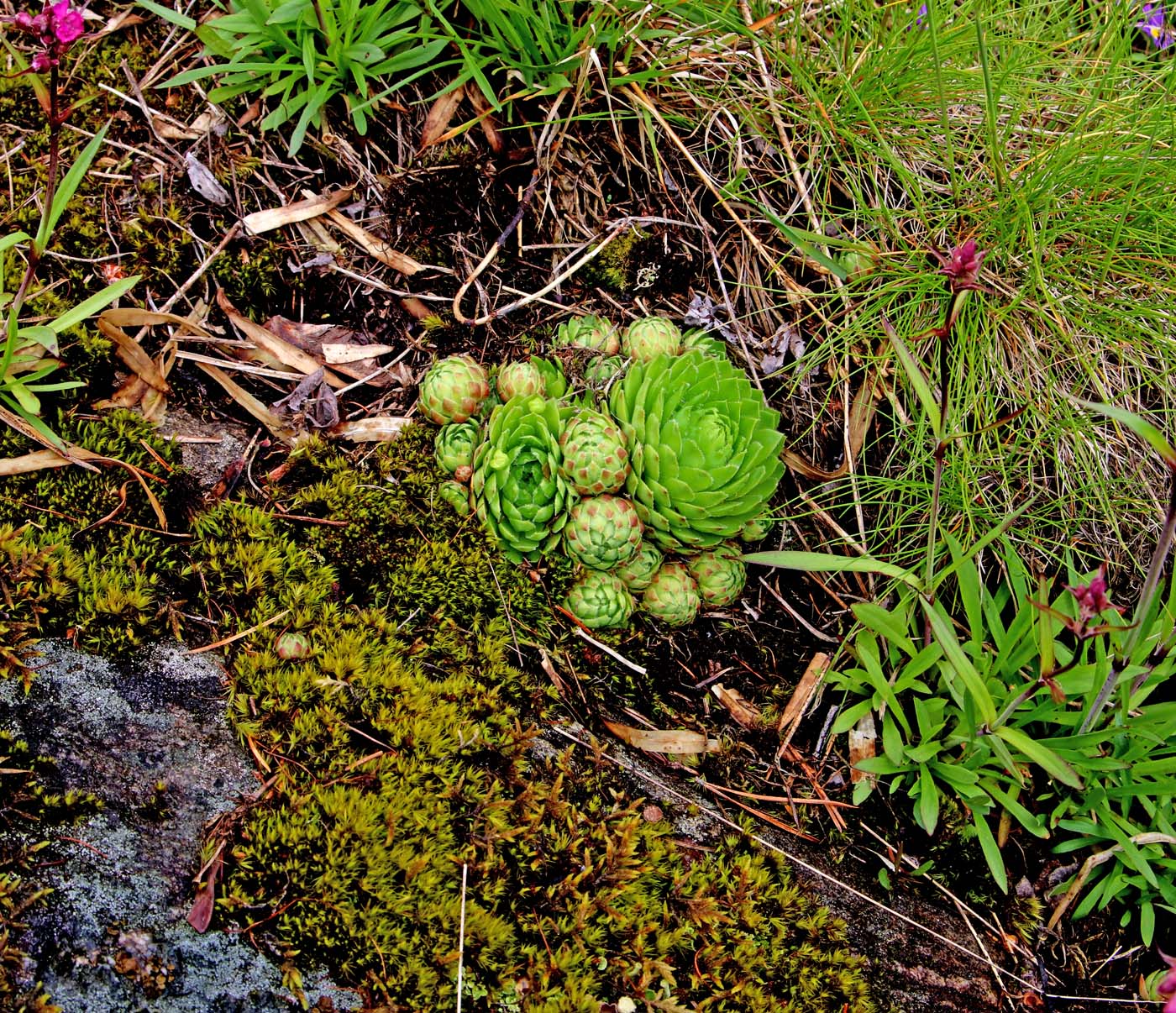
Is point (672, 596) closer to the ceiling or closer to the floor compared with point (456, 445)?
closer to the floor

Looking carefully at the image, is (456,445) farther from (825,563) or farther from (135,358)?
(825,563)

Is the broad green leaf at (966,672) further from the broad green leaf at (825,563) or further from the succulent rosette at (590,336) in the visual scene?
the succulent rosette at (590,336)

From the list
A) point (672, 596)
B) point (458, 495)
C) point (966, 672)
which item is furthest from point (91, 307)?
point (966, 672)

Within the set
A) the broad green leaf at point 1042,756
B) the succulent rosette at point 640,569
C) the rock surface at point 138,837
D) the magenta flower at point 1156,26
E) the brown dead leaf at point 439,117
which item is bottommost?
the broad green leaf at point 1042,756

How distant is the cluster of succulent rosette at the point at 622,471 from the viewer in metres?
2.50

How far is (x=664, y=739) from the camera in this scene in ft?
8.23

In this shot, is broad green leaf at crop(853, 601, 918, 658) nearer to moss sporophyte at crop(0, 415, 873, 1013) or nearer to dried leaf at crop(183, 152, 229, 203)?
moss sporophyte at crop(0, 415, 873, 1013)

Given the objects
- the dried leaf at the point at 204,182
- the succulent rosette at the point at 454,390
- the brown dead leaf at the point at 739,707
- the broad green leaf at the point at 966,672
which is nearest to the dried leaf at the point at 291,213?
the dried leaf at the point at 204,182

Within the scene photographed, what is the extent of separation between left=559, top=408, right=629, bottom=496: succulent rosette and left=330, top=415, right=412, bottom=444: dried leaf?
573 mm

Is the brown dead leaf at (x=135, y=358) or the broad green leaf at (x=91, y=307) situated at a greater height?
the broad green leaf at (x=91, y=307)

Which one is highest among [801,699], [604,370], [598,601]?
[604,370]

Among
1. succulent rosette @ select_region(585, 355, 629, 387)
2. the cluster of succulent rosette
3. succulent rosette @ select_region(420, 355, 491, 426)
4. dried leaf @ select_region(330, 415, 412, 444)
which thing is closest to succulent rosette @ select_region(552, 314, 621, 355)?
succulent rosette @ select_region(585, 355, 629, 387)

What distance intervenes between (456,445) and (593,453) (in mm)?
424

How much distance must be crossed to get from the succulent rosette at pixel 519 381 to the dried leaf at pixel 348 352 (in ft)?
1.49
